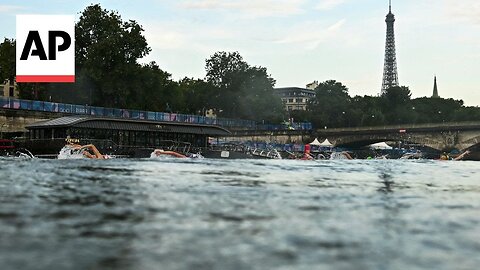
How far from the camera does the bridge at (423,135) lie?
9906 centimetres

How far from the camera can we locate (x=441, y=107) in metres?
151

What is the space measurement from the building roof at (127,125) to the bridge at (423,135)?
40536 millimetres

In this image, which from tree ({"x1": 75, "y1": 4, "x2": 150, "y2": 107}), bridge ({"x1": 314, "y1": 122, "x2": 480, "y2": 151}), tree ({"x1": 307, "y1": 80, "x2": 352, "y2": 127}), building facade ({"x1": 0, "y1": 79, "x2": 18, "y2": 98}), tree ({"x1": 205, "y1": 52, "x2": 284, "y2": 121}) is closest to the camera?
tree ({"x1": 75, "y1": 4, "x2": 150, "y2": 107})

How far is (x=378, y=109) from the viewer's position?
149 m

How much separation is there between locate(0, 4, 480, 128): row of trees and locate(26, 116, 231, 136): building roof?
1467cm

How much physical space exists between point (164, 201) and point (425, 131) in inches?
3845

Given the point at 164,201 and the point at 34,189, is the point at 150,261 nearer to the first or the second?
the point at 164,201

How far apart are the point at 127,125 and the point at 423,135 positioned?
56.9 meters

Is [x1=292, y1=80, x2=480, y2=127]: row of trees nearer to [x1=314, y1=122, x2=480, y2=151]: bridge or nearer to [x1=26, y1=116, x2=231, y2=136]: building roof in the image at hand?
[x1=314, y1=122, x2=480, y2=151]: bridge

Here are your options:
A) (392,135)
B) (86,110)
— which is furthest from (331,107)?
(86,110)

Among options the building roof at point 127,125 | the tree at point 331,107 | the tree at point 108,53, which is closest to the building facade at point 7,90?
the tree at point 108,53

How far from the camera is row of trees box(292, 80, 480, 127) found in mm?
141875

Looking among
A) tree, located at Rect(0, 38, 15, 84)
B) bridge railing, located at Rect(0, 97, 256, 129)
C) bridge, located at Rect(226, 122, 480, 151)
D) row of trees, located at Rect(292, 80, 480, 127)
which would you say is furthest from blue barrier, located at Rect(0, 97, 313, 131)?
row of trees, located at Rect(292, 80, 480, 127)

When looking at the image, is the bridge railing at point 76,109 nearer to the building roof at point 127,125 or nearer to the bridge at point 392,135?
the building roof at point 127,125
